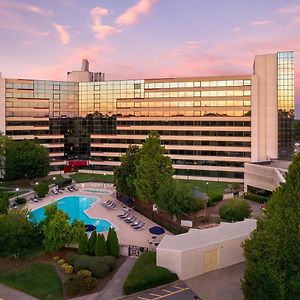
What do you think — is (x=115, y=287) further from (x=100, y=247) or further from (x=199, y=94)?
(x=199, y=94)

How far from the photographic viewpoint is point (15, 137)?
8325 cm

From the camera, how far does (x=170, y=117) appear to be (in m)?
83.1

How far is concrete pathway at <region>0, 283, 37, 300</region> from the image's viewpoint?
24797 millimetres

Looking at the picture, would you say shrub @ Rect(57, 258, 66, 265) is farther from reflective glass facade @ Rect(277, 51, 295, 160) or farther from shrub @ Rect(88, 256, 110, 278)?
reflective glass facade @ Rect(277, 51, 295, 160)

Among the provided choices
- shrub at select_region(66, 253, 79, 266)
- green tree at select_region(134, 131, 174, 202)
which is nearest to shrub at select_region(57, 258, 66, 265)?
shrub at select_region(66, 253, 79, 266)

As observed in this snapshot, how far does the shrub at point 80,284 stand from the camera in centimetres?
2533

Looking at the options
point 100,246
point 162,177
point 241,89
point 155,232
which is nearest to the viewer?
point 100,246

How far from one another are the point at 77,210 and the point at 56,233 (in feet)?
72.4

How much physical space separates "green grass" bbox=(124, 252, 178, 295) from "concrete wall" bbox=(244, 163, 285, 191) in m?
27.3

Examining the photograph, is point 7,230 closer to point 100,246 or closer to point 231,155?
point 100,246

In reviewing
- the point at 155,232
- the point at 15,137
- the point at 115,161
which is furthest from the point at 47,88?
the point at 155,232

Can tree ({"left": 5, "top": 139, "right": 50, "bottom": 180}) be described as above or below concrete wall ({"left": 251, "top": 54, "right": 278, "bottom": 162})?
below

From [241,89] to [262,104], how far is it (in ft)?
18.0

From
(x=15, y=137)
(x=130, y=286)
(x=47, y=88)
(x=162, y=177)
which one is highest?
(x=47, y=88)
